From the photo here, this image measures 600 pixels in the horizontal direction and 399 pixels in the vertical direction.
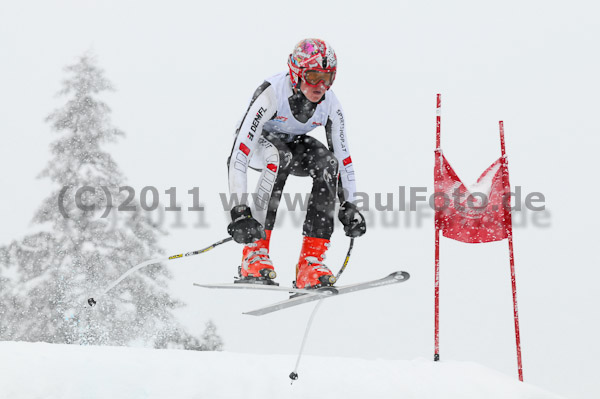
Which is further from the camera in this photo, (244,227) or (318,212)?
(318,212)

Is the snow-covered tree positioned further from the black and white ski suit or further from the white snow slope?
the black and white ski suit

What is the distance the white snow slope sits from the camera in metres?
5.16

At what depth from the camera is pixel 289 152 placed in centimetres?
580

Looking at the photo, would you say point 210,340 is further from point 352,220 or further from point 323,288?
point 323,288

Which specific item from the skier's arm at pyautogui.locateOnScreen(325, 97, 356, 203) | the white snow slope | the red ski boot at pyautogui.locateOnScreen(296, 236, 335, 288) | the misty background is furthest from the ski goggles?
the misty background

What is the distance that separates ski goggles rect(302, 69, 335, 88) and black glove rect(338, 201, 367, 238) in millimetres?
1175

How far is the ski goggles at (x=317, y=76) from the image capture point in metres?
5.46

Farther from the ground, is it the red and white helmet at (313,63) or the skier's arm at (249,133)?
the red and white helmet at (313,63)

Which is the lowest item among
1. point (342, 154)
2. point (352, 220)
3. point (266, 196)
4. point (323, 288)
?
point (323, 288)

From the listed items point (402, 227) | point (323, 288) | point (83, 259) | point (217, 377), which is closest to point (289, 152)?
point (323, 288)

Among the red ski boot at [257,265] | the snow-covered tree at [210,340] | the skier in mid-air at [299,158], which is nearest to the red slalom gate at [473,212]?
the skier in mid-air at [299,158]

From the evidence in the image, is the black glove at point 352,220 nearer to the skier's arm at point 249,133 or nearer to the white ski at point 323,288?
the white ski at point 323,288

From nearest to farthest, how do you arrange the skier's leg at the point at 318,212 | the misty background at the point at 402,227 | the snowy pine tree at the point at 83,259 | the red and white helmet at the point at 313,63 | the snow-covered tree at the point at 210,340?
the red and white helmet at the point at 313,63 < the skier's leg at the point at 318,212 < the snowy pine tree at the point at 83,259 < the snow-covered tree at the point at 210,340 < the misty background at the point at 402,227

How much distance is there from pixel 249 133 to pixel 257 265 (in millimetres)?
1169
